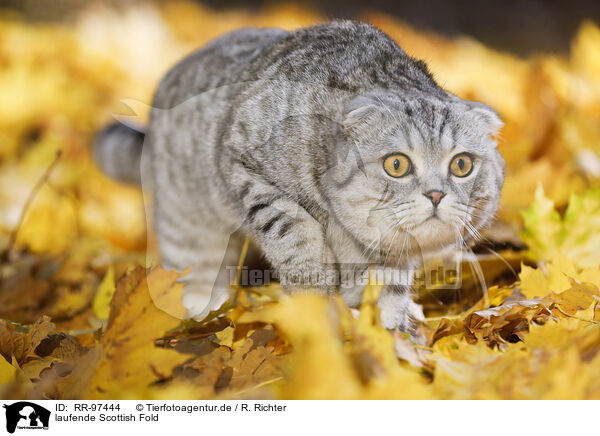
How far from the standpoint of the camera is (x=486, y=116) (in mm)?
1079

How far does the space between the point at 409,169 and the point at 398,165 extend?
0.8 inches

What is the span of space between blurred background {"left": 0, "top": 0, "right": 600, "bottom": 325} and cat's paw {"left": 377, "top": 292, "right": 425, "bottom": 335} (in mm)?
374

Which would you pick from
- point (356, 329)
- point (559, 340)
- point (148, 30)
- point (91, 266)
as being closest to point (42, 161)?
point (91, 266)

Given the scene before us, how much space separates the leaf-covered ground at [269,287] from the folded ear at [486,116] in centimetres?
21

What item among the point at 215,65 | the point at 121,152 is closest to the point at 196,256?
the point at 121,152

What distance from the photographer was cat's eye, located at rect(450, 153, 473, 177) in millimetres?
1033
